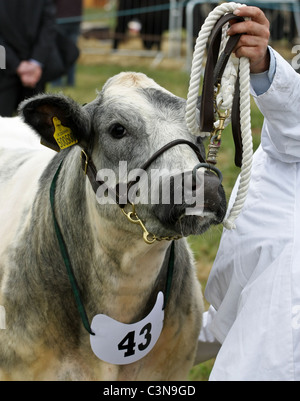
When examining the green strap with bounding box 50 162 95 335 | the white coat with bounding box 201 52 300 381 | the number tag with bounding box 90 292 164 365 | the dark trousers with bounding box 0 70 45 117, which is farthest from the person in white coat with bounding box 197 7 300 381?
the dark trousers with bounding box 0 70 45 117

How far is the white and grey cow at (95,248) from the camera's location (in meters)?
2.77

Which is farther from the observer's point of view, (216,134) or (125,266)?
(125,266)

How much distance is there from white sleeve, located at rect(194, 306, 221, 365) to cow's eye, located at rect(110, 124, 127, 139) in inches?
48.9

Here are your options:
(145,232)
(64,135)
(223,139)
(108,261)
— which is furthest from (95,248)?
(223,139)

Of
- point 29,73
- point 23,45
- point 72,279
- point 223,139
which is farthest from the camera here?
point 223,139

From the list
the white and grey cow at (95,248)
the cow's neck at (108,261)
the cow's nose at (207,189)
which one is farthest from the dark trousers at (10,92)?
the cow's nose at (207,189)

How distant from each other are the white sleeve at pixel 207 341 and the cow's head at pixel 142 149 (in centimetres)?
107

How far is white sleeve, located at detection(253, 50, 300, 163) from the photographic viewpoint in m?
2.83

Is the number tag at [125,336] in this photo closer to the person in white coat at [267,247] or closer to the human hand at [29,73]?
the person in white coat at [267,247]

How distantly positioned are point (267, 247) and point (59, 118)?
0.98 metres

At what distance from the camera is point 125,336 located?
3.16 m

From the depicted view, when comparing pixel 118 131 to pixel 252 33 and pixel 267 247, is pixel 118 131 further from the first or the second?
pixel 267 247

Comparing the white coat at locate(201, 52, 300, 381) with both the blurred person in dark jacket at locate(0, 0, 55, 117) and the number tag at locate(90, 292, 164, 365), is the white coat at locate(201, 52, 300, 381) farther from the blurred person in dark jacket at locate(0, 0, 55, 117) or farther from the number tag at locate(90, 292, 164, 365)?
the blurred person in dark jacket at locate(0, 0, 55, 117)
